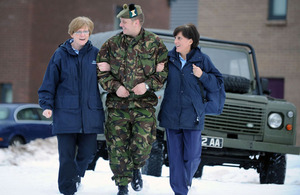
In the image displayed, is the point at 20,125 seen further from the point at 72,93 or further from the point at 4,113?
the point at 72,93

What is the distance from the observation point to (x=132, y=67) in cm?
465

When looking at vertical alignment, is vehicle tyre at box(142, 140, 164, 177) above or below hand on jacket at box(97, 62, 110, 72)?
below

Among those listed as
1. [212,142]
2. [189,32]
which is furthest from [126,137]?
[212,142]

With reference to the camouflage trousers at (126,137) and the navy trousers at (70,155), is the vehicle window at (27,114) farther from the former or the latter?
the camouflage trousers at (126,137)

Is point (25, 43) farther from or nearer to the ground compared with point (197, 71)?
farther from the ground

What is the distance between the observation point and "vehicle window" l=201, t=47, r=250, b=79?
309 inches

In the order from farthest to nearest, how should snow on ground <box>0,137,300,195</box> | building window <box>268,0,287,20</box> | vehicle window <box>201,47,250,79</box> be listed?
building window <box>268,0,287,20</box> → vehicle window <box>201,47,250,79</box> → snow on ground <box>0,137,300,195</box>

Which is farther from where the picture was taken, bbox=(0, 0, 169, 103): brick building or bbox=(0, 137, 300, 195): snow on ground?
bbox=(0, 0, 169, 103): brick building

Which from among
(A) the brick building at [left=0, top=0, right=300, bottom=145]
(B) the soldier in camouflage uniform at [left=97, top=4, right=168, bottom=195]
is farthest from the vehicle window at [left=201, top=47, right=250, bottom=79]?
(A) the brick building at [left=0, top=0, right=300, bottom=145]

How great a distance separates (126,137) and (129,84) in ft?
1.53

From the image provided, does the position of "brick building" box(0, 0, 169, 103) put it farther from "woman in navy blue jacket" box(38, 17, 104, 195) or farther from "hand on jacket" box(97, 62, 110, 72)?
"hand on jacket" box(97, 62, 110, 72)

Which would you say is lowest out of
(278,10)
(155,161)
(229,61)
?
(155,161)

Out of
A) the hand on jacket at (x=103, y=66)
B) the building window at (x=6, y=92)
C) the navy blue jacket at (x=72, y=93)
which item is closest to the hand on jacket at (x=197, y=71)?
the hand on jacket at (x=103, y=66)

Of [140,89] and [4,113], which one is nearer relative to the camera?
[140,89]
